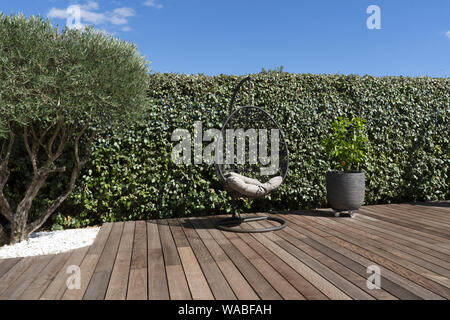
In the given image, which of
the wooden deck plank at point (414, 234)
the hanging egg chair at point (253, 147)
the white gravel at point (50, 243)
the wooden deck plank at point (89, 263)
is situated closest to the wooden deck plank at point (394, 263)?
the wooden deck plank at point (414, 234)

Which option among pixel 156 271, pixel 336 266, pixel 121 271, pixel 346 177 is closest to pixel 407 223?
pixel 346 177

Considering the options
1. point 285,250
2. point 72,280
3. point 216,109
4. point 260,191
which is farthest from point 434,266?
point 216,109

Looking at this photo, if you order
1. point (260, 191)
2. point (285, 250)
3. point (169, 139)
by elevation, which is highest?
point (169, 139)

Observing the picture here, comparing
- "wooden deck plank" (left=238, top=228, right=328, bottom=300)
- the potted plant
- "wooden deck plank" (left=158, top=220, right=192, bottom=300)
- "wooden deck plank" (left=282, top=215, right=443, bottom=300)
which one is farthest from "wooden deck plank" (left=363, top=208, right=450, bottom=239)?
"wooden deck plank" (left=158, top=220, right=192, bottom=300)

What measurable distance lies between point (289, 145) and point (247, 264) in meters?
2.48

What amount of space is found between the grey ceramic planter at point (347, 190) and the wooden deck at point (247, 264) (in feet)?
1.20

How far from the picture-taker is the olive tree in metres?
2.67

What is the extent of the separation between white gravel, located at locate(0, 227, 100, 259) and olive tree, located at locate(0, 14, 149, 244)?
0.17 m
